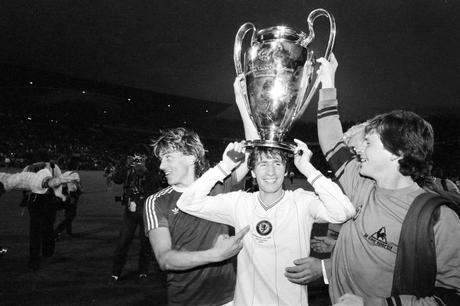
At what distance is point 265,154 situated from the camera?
191 cm

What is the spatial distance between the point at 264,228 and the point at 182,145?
2.86ft

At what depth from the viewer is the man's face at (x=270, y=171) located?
6.29 feet

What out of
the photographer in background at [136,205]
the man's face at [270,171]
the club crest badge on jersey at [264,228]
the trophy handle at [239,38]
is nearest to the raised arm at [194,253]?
the club crest badge on jersey at [264,228]

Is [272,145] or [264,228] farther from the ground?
[272,145]

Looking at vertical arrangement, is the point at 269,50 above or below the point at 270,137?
above

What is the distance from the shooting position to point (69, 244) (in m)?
7.25

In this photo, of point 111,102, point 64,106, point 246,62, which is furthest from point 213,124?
point 246,62

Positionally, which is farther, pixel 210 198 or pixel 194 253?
pixel 210 198

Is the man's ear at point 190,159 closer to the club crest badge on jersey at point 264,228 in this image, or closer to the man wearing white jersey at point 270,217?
the man wearing white jersey at point 270,217

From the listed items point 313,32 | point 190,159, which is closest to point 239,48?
point 313,32

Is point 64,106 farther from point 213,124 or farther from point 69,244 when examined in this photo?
point 69,244

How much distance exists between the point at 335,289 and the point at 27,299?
4.33 metres

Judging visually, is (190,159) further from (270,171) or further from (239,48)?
(239,48)

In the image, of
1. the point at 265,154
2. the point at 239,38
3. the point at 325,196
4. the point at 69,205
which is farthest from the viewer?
the point at 69,205
